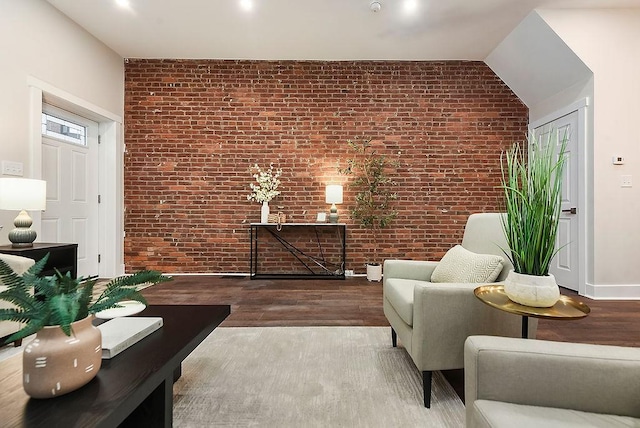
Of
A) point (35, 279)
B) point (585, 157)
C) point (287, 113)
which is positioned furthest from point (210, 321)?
point (585, 157)

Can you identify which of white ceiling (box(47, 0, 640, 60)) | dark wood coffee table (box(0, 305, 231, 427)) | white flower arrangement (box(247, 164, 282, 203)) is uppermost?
white ceiling (box(47, 0, 640, 60))

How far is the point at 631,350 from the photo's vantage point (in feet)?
3.11

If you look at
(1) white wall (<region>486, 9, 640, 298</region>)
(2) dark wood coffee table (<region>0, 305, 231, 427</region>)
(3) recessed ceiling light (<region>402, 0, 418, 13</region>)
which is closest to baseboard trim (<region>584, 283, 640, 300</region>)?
(1) white wall (<region>486, 9, 640, 298</region>)

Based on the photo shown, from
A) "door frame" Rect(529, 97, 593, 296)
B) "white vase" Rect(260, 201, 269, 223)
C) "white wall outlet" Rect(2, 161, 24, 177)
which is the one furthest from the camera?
"white vase" Rect(260, 201, 269, 223)

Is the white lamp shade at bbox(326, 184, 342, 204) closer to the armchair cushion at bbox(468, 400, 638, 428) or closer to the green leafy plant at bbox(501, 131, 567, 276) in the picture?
the green leafy plant at bbox(501, 131, 567, 276)

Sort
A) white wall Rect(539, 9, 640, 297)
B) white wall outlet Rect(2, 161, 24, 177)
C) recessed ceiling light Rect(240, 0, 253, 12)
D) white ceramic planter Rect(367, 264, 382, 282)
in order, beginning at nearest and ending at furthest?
white wall outlet Rect(2, 161, 24, 177), recessed ceiling light Rect(240, 0, 253, 12), white wall Rect(539, 9, 640, 297), white ceramic planter Rect(367, 264, 382, 282)

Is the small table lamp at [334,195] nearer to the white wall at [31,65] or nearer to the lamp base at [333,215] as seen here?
the lamp base at [333,215]

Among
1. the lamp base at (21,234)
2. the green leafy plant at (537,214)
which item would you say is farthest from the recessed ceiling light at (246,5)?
the green leafy plant at (537,214)

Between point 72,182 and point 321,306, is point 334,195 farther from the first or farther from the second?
point 72,182

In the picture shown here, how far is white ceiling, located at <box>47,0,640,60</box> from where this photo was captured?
3.48m

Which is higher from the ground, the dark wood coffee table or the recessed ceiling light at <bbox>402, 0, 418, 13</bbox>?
the recessed ceiling light at <bbox>402, 0, 418, 13</bbox>

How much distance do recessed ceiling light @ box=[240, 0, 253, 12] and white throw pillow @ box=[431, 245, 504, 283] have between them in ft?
10.4

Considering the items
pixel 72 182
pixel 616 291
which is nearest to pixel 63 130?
pixel 72 182

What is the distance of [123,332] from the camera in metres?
1.27
